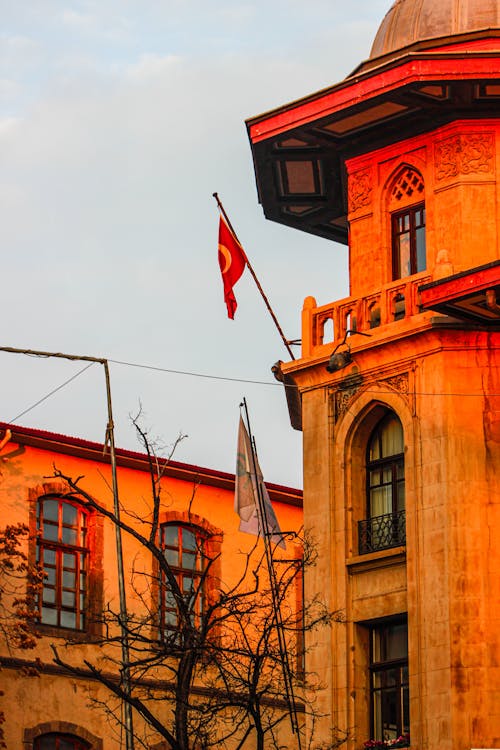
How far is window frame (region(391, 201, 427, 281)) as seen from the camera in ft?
110

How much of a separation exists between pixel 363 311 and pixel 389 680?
6.97 m

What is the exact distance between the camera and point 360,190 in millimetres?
34438

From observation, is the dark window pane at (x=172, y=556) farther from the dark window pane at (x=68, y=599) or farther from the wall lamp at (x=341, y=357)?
the wall lamp at (x=341, y=357)

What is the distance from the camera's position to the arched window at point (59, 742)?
3666 centimetres

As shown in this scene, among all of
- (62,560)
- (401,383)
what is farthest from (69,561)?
(401,383)

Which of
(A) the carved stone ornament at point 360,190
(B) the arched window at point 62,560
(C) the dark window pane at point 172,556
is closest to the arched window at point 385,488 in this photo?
(A) the carved stone ornament at point 360,190

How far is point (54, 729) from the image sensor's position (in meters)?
36.7

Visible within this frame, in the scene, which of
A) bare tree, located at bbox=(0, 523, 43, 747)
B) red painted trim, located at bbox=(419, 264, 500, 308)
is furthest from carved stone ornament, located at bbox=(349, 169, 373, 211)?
bare tree, located at bbox=(0, 523, 43, 747)

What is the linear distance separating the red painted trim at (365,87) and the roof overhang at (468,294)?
4.12 meters

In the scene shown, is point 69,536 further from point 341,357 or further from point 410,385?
point 410,385

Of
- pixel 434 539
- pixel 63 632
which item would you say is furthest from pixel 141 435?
pixel 63 632

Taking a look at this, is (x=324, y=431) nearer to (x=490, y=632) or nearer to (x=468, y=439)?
(x=468, y=439)

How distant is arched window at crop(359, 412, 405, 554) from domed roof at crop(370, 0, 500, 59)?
7.34 m

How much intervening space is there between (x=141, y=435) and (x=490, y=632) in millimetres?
7076
